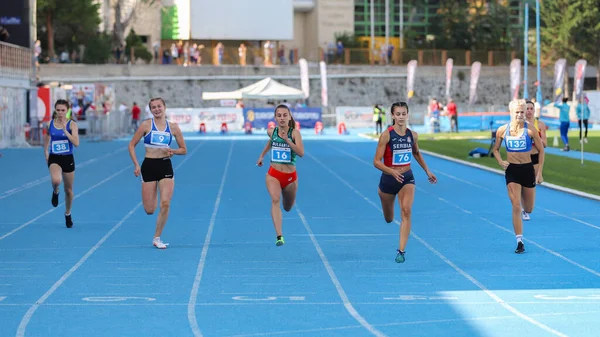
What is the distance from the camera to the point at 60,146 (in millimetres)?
16344

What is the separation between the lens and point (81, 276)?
1155cm

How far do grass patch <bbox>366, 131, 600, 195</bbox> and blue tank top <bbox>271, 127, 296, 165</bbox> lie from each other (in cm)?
928

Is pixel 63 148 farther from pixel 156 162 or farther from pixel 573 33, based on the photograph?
pixel 573 33

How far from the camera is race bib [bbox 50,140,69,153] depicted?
53.6 feet

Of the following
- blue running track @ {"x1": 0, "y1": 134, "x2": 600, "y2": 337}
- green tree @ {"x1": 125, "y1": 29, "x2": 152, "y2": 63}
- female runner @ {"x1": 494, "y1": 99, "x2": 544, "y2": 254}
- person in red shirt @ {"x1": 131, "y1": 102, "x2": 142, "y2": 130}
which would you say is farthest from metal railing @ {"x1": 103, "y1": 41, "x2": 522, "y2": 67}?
female runner @ {"x1": 494, "y1": 99, "x2": 544, "y2": 254}

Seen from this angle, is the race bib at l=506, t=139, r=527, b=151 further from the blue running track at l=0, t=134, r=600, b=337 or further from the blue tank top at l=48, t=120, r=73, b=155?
the blue tank top at l=48, t=120, r=73, b=155

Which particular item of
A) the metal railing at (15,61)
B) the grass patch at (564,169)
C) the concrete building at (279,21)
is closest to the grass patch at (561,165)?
the grass patch at (564,169)

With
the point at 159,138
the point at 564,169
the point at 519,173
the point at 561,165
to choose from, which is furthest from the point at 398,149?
the point at 561,165

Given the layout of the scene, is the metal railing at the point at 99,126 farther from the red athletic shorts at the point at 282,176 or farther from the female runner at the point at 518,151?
the female runner at the point at 518,151

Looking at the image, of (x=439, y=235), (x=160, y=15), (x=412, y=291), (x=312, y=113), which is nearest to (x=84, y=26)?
(x=160, y=15)

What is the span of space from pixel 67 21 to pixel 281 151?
59.9m

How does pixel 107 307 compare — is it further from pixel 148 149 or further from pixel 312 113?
pixel 312 113

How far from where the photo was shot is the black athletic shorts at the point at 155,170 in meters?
13.6

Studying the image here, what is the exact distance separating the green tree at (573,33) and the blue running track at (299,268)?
57.5 metres
